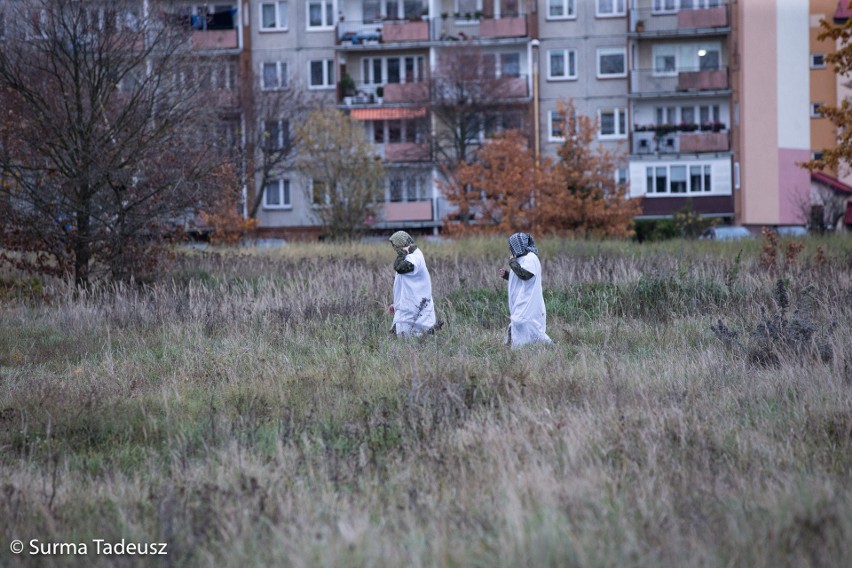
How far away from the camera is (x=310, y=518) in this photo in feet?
20.7

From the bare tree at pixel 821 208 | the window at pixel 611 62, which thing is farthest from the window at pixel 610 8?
the bare tree at pixel 821 208

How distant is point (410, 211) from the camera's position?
52062 millimetres

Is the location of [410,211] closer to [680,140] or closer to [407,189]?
[407,189]

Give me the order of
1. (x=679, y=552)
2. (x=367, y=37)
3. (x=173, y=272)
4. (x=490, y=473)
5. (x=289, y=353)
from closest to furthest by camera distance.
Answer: (x=679, y=552) < (x=490, y=473) < (x=289, y=353) < (x=173, y=272) < (x=367, y=37)

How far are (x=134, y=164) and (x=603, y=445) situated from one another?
16.0 meters

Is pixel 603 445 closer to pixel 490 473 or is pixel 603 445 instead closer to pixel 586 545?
pixel 490 473

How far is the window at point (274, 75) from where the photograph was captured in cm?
5119

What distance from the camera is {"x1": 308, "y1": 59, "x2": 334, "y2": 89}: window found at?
53344 mm

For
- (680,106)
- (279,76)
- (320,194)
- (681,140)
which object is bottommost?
(320,194)

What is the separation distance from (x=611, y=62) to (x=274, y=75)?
16.8m

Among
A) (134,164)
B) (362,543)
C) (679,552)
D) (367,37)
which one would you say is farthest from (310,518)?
(367,37)

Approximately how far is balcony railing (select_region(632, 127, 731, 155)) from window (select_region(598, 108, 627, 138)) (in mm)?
1715

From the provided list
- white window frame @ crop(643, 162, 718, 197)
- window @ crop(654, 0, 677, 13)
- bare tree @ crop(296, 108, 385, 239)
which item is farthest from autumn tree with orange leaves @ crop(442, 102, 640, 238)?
window @ crop(654, 0, 677, 13)

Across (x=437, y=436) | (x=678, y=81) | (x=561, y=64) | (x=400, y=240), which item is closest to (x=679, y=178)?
(x=678, y=81)
